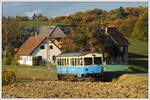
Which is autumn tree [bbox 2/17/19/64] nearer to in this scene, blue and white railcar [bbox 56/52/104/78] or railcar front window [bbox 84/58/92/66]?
blue and white railcar [bbox 56/52/104/78]

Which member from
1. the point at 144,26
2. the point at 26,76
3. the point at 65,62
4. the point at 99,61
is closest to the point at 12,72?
the point at 65,62

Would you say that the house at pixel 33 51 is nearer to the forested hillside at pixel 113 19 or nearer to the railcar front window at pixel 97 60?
the forested hillside at pixel 113 19

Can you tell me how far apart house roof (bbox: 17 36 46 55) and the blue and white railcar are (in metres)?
17.3

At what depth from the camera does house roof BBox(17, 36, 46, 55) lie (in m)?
44.0

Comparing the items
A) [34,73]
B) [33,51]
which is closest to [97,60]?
[34,73]

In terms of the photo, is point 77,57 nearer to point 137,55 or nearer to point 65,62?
point 65,62

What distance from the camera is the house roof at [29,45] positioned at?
144 feet

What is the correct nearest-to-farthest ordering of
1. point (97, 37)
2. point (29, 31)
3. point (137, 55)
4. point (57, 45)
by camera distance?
point (57, 45) < point (97, 37) < point (29, 31) < point (137, 55)

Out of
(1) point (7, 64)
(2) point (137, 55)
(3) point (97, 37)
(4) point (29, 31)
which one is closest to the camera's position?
(3) point (97, 37)

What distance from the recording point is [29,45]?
45.9m

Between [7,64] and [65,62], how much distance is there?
20.8m

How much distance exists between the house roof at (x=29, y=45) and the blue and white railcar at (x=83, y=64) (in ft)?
56.8

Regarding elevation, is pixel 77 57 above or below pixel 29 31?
below

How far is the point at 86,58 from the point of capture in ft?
82.7
